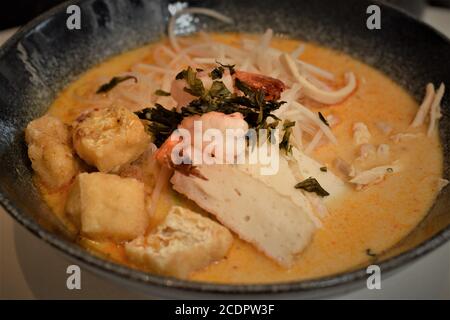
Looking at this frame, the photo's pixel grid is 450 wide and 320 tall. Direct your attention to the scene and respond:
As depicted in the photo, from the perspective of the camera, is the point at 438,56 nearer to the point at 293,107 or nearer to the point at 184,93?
the point at 293,107

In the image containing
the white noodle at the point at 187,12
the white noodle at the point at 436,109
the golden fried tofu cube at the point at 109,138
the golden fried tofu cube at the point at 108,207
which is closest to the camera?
the golden fried tofu cube at the point at 108,207

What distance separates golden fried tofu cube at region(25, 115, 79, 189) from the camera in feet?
7.80

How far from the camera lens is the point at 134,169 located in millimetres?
2508

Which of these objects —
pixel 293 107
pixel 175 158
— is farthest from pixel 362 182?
pixel 175 158

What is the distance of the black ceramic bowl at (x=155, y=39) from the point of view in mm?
1824

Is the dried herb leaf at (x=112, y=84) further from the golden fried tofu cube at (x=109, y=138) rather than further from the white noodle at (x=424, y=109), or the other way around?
the white noodle at (x=424, y=109)

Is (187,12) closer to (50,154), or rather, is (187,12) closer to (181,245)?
(50,154)

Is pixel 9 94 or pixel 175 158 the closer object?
pixel 175 158

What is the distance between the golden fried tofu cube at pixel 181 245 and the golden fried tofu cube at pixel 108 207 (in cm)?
8

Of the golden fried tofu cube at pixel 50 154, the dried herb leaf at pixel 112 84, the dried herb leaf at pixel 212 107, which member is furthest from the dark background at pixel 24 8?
the dried herb leaf at pixel 212 107

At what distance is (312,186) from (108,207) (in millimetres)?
880

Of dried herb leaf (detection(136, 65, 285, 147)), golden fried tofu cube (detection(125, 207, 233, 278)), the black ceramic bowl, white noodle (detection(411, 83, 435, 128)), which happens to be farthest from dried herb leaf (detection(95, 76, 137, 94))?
white noodle (detection(411, 83, 435, 128))

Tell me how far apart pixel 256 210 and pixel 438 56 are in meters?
1.53

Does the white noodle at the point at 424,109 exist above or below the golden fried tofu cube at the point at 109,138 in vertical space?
below
